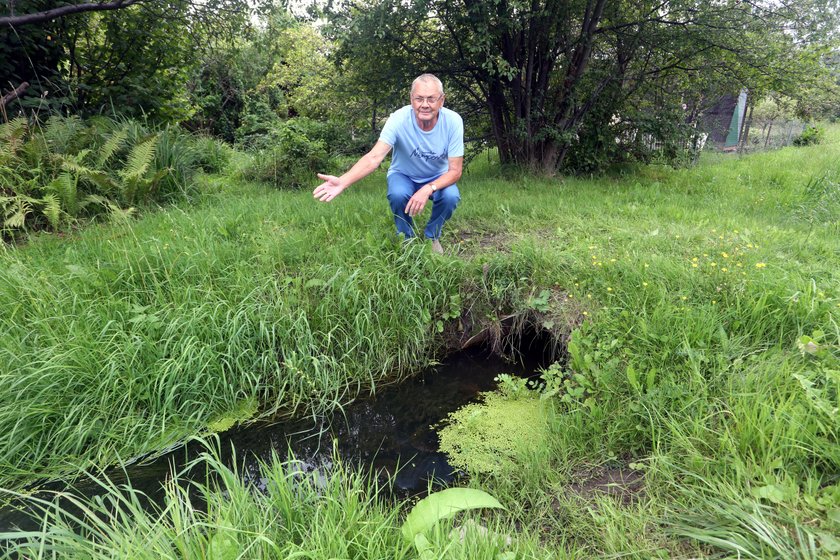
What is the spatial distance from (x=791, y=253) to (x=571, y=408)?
223 centimetres

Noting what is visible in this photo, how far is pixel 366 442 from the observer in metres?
2.48

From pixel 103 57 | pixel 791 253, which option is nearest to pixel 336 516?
pixel 791 253

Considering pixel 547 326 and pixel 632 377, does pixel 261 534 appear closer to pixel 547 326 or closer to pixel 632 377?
pixel 632 377

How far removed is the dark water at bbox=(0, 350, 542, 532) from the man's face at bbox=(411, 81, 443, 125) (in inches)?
75.6

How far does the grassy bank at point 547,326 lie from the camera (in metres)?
1.61

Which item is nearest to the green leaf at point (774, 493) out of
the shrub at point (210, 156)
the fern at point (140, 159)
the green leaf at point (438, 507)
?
the green leaf at point (438, 507)

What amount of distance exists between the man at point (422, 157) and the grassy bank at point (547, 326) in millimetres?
347

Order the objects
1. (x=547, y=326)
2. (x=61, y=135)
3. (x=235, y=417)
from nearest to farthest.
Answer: (x=235, y=417), (x=547, y=326), (x=61, y=135)

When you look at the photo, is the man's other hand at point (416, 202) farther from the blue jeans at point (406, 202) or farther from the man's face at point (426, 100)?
the man's face at point (426, 100)

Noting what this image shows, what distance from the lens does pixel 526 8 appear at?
173 inches

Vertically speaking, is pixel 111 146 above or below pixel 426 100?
below

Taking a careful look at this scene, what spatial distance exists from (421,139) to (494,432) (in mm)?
2245

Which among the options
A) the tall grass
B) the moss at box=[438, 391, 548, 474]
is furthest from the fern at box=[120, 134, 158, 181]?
the moss at box=[438, 391, 548, 474]

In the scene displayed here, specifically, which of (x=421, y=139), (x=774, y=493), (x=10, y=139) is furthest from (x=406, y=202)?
(x=10, y=139)
